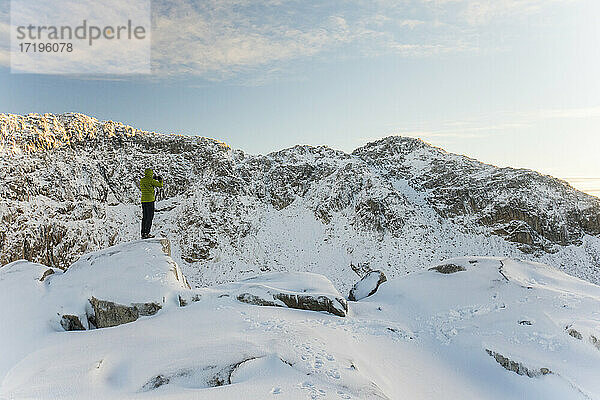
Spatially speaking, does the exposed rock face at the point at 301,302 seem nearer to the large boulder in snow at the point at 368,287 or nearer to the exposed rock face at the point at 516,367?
the exposed rock face at the point at 516,367

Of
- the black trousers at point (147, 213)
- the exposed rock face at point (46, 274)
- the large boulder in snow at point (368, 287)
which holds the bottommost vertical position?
the large boulder in snow at point (368, 287)

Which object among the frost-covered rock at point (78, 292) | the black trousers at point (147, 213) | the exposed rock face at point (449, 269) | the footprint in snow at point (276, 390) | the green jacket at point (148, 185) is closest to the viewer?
the footprint in snow at point (276, 390)

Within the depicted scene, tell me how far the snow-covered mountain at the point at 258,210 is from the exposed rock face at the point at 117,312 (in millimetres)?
12161

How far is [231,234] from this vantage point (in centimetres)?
2436

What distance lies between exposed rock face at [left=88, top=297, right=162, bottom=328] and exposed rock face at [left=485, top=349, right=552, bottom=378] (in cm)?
797

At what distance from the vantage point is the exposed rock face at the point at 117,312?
8047 millimetres

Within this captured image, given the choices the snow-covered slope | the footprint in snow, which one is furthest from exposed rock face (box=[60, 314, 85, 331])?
the footprint in snow

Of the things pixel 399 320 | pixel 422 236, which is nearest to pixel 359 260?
pixel 422 236

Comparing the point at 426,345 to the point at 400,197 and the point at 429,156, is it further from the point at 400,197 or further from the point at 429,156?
the point at 429,156

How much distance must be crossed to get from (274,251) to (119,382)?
1833 cm

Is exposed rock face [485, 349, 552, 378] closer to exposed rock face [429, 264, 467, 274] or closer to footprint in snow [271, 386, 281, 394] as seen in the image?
exposed rock face [429, 264, 467, 274]

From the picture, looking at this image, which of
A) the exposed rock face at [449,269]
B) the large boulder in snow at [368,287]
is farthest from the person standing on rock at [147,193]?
the exposed rock face at [449,269]

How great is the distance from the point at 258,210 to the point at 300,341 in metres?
21.4

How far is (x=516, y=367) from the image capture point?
704cm
